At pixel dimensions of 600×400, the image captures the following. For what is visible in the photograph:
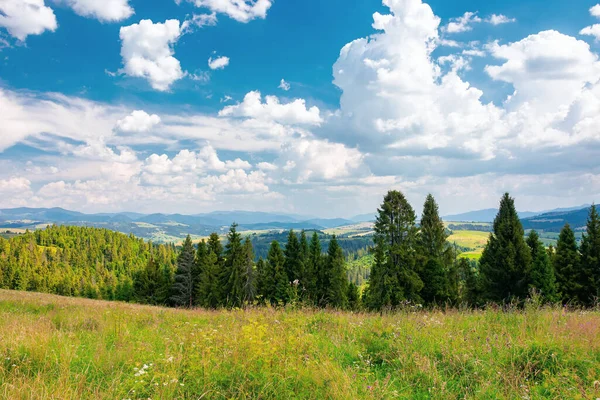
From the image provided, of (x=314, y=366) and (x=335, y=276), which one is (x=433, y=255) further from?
(x=314, y=366)

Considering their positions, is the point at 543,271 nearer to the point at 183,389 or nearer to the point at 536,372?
the point at 536,372

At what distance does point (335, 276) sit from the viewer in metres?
40.2

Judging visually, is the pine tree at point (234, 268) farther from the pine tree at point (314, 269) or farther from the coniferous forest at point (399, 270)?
the pine tree at point (314, 269)

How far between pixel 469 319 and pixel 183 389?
7.22m

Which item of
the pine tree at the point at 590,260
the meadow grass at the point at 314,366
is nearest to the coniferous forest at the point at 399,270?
the pine tree at the point at 590,260

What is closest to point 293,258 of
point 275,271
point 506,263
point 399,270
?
point 275,271

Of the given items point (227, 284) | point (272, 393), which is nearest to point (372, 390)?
point (272, 393)

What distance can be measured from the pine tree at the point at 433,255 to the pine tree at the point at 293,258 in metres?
14.6

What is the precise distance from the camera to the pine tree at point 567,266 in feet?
109

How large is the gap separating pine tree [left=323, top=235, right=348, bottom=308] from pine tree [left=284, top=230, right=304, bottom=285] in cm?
363

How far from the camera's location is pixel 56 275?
10800 centimetres

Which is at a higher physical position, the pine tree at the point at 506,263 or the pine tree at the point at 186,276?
the pine tree at the point at 506,263

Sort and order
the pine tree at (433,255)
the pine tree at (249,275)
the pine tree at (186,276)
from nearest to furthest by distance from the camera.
→ the pine tree at (433,255)
the pine tree at (249,275)
the pine tree at (186,276)

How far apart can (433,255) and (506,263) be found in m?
6.69
